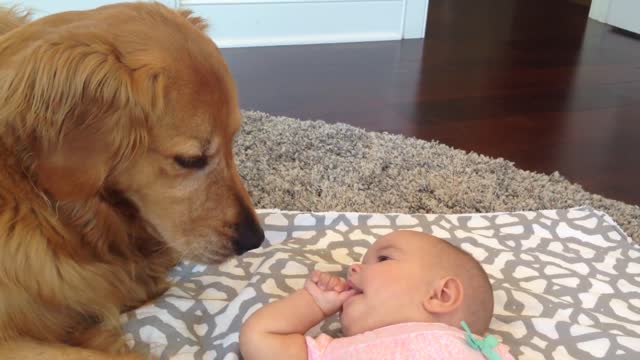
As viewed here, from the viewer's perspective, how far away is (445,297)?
1.16 m

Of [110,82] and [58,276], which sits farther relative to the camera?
[58,276]

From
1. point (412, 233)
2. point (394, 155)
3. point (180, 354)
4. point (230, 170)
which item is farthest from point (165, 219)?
point (394, 155)

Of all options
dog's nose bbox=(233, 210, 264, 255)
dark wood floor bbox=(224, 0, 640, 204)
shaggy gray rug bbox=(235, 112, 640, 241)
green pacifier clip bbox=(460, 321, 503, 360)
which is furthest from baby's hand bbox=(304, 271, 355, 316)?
dark wood floor bbox=(224, 0, 640, 204)

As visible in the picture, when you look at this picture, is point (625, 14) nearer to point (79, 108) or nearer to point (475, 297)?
point (475, 297)

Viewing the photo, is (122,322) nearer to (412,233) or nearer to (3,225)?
(3,225)

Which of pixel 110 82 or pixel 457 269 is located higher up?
pixel 110 82

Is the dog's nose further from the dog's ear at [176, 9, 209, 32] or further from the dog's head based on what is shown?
the dog's ear at [176, 9, 209, 32]

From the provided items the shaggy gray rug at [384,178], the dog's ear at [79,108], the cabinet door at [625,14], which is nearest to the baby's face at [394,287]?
the dog's ear at [79,108]

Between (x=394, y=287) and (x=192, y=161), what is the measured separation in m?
0.40

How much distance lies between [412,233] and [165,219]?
0.44 metres

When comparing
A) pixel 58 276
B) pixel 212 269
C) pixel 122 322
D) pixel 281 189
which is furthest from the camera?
pixel 281 189

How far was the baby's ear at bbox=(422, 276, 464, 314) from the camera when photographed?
1.15 meters

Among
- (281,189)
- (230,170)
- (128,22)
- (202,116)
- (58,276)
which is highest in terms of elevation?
(128,22)

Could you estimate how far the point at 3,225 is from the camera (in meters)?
1.09
